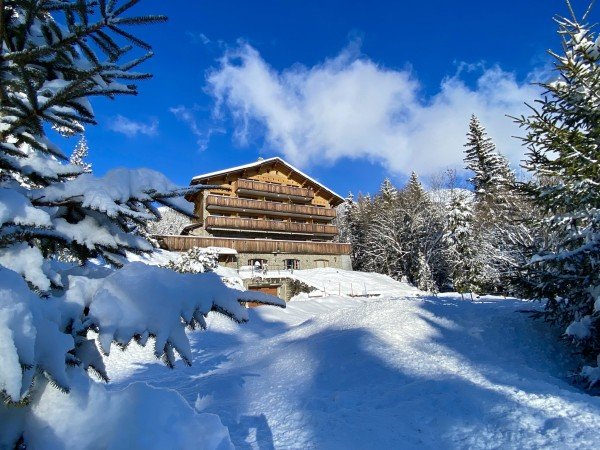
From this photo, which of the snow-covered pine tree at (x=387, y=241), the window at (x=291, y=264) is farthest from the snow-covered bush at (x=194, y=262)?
the snow-covered pine tree at (x=387, y=241)

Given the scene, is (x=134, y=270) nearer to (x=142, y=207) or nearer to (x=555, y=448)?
(x=142, y=207)

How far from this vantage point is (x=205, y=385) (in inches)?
344

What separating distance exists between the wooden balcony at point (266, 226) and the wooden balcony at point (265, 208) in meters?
1.15

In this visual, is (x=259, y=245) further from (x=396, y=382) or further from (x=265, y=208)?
(x=396, y=382)

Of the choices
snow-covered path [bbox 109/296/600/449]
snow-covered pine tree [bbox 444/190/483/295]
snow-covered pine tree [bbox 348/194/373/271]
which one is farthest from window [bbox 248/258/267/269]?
snow-covered pine tree [bbox 348/194/373/271]

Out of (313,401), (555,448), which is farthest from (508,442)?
(313,401)

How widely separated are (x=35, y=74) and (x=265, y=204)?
108 ft

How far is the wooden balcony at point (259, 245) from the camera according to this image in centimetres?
2880

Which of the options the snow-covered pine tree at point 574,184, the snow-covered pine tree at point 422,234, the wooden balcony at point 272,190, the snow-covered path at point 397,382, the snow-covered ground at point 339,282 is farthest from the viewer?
the snow-covered pine tree at point 422,234

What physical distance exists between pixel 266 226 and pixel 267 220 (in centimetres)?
87

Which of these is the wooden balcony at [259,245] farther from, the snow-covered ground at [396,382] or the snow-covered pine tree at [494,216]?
the snow-covered ground at [396,382]

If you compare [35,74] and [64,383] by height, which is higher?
[35,74]

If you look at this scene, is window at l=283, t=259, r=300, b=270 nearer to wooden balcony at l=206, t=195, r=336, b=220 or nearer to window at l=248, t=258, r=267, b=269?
window at l=248, t=258, r=267, b=269

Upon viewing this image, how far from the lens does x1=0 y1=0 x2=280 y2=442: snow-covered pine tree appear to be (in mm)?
1502
